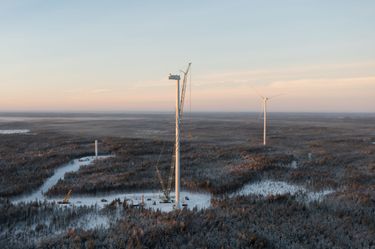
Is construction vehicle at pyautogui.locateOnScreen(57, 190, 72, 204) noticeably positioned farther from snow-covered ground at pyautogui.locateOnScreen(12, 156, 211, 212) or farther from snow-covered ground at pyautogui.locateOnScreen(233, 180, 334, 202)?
snow-covered ground at pyautogui.locateOnScreen(233, 180, 334, 202)

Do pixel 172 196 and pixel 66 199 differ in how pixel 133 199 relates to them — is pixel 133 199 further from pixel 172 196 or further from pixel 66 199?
pixel 66 199

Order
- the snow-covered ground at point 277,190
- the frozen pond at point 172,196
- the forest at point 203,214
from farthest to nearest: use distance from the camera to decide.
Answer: the snow-covered ground at point 277,190 < the frozen pond at point 172,196 < the forest at point 203,214

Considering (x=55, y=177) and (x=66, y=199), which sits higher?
(x=66, y=199)

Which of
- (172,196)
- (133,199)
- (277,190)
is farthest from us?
(277,190)

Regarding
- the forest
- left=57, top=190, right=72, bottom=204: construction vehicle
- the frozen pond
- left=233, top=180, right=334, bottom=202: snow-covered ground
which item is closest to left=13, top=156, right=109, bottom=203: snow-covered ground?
the frozen pond

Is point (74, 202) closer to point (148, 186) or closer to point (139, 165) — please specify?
point (148, 186)

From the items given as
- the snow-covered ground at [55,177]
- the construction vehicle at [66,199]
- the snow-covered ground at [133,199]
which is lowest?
the snow-covered ground at [55,177]

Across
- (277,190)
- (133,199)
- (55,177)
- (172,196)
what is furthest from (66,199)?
(277,190)

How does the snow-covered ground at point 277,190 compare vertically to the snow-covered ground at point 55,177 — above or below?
above

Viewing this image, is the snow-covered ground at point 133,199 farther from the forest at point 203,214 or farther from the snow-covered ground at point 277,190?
the snow-covered ground at point 277,190

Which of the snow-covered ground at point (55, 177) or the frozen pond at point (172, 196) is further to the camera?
the snow-covered ground at point (55, 177)

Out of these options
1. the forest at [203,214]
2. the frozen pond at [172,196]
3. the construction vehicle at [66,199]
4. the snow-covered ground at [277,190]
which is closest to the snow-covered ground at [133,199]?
the frozen pond at [172,196]
